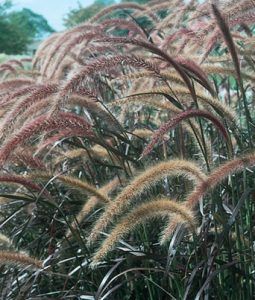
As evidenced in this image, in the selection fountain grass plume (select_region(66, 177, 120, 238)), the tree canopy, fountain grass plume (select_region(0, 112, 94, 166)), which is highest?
fountain grass plume (select_region(0, 112, 94, 166))

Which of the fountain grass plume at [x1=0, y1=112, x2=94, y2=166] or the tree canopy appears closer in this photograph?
the fountain grass plume at [x1=0, y1=112, x2=94, y2=166]

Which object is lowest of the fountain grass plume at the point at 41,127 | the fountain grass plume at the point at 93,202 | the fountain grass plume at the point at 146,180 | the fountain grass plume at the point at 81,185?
the fountain grass plume at the point at 93,202

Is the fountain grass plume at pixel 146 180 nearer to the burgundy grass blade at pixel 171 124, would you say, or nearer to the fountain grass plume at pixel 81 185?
the burgundy grass blade at pixel 171 124

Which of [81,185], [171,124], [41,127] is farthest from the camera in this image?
[81,185]

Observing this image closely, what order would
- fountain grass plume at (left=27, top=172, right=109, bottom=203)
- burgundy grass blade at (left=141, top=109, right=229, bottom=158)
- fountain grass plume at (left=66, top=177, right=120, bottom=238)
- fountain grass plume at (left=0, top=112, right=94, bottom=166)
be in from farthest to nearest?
1. fountain grass plume at (left=66, top=177, right=120, bottom=238)
2. fountain grass plume at (left=27, top=172, right=109, bottom=203)
3. fountain grass plume at (left=0, top=112, right=94, bottom=166)
4. burgundy grass blade at (left=141, top=109, right=229, bottom=158)

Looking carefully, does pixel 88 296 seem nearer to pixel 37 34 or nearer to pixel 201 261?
pixel 201 261

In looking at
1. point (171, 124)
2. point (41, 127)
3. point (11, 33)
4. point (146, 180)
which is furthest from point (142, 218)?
point (11, 33)

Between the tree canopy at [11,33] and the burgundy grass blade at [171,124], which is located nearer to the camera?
the burgundy grass blade at [171,124]

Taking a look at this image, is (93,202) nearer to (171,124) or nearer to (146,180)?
(146,180)

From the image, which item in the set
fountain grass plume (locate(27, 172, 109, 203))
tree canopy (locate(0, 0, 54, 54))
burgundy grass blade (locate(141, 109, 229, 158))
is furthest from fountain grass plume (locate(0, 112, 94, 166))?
tree canopy (locate(0, 0, 54, 54))

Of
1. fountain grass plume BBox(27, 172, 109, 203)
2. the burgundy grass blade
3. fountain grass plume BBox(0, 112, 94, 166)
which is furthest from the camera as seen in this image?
fountain grass plume BBox(27, 172, 109, 203)

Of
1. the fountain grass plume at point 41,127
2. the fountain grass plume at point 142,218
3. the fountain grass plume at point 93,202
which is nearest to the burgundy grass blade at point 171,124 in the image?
the fountain grass plume at point 142,218

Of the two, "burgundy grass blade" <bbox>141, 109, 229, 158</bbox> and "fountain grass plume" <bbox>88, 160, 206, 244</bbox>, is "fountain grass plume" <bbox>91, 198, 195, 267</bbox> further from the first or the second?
"burgundy grass blade" <bbox>141, 109, 229, 158</bbox>

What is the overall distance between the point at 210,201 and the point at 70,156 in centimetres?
72
